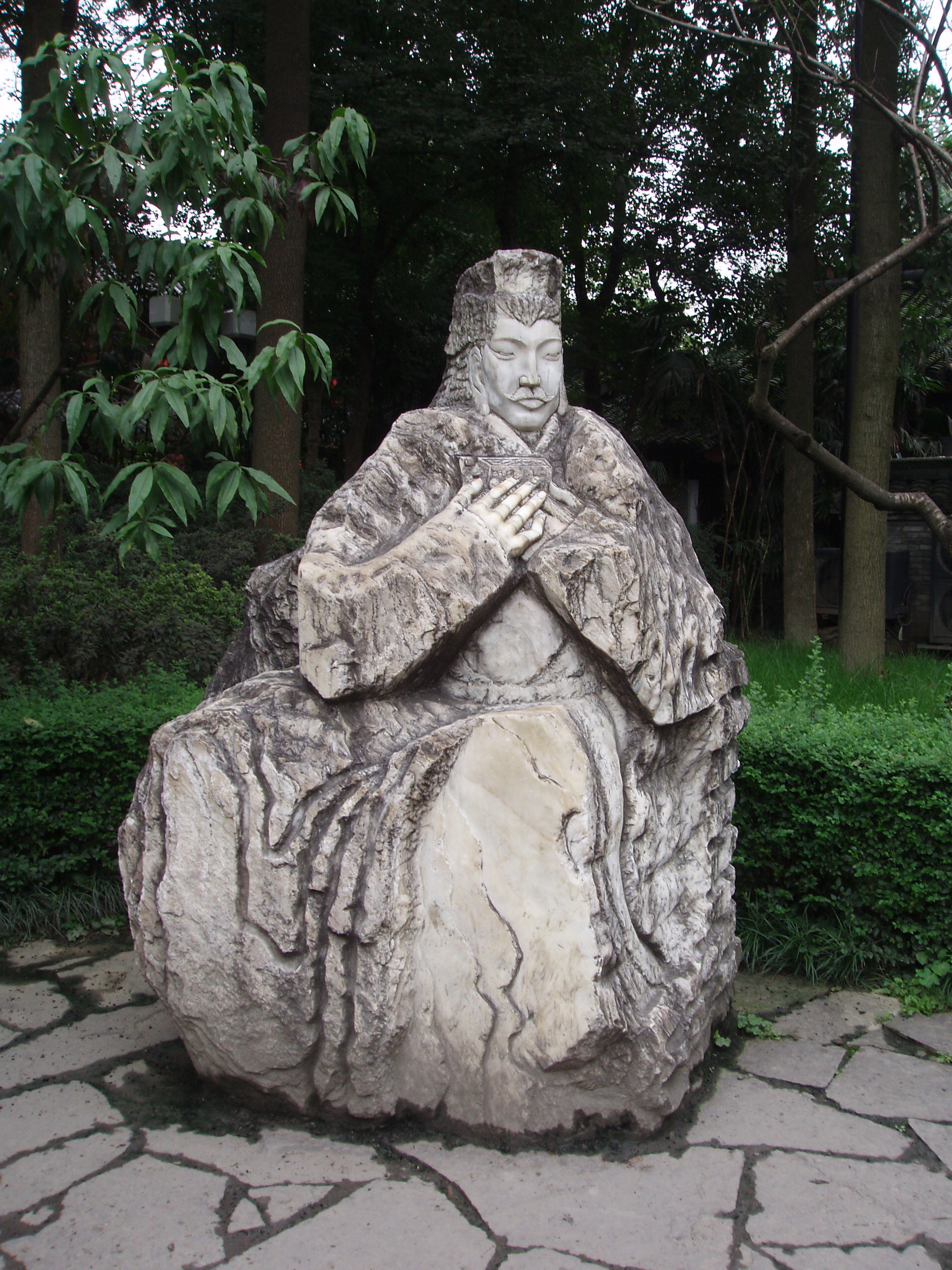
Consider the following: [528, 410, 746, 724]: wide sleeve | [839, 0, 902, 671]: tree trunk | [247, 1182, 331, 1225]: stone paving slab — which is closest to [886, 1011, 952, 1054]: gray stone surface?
[528, 410, 746, 724]: wide sleeve

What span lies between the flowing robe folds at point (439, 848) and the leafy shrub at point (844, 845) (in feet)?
3.87

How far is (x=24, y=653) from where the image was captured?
19.3 ft

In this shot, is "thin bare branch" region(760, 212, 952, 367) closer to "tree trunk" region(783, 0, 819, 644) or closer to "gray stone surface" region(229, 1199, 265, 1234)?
"tree trunk" region(783, 0, 819, 644)

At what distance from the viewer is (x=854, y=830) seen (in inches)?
148

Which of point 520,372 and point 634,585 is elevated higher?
point 520,372

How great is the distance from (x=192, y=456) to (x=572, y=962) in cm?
994

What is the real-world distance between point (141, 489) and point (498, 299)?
46.1 inches

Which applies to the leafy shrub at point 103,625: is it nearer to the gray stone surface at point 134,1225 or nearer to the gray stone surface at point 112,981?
the gray stone surface at point 112,981

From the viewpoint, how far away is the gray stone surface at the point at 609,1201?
218 cm

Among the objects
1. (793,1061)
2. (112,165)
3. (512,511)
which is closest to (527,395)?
(512,511)

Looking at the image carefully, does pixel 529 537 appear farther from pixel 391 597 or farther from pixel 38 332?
pixel 38 332

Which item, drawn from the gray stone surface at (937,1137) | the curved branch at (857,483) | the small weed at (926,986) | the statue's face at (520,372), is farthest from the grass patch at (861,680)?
the statue's face at (520,372)

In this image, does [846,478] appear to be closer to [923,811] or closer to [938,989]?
[923,811]

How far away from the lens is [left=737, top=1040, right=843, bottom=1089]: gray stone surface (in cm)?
297
